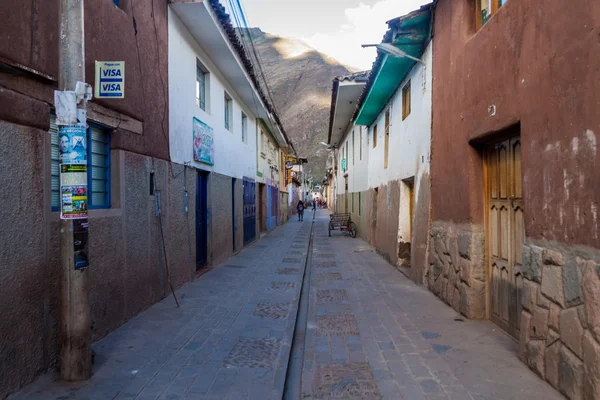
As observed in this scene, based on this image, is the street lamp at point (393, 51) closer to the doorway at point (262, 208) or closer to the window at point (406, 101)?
the window at point (406, 101)

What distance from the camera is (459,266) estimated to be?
6027 millimetres

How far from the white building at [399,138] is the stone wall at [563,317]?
375 cm

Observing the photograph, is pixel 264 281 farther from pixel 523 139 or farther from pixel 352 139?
pixel 352 139

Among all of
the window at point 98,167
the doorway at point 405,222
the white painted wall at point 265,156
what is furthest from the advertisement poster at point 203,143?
the white painted wall at point 265,156

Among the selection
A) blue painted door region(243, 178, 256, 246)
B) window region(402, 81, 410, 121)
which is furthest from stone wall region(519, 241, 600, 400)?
blue painted door region(243, 178, 256, 246)

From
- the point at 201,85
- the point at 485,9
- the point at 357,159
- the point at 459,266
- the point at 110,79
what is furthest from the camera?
the point at 357,159

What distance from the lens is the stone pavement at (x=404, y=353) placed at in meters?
3.67

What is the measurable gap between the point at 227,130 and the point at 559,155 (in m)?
9.21

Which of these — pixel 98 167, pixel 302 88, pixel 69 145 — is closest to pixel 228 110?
pixel 98 167

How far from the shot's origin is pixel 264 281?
8.66 metres

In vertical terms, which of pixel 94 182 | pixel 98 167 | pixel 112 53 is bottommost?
pixel 94 182

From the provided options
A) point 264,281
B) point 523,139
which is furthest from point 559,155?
point 264,281

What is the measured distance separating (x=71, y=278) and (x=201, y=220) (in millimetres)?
5691

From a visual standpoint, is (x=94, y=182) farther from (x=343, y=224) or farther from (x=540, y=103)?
(x=343, y=224)
